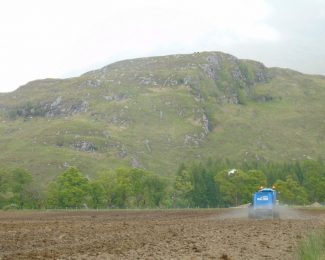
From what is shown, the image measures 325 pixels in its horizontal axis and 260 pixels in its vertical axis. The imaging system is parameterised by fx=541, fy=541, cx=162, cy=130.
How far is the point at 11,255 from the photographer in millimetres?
23844

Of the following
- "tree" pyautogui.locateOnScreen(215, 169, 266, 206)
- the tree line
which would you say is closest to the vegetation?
the tree line

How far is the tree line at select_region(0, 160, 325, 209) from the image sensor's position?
13325cm

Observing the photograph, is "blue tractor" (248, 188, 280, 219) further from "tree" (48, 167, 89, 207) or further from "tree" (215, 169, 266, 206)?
"tree" (215, 169, 266, 206)

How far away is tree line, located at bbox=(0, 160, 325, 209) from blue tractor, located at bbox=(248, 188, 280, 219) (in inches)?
2888

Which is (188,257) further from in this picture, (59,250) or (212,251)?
(59,250)

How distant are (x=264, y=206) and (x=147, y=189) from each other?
82.8 meters

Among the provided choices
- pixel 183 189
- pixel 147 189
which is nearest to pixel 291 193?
pixel 183 189

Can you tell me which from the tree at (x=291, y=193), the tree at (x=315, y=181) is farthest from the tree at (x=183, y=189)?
the tree at (x=315, y=181)

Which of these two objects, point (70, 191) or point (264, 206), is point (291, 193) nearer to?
point (70, 191)

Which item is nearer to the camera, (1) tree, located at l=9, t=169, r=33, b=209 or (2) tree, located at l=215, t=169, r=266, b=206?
(1) tree, located at l=9, t=169, r=33, b=209

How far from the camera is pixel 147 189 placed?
472 feet

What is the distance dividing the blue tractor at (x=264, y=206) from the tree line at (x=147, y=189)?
73358 millimetres

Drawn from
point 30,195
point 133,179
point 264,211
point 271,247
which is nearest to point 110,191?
point 133,179

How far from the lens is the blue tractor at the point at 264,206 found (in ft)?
203
